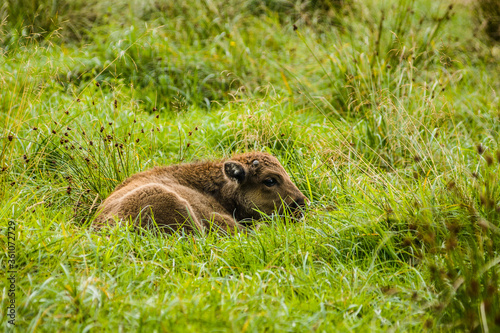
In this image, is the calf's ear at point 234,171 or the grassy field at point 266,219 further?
the calf's ear at point 234,171

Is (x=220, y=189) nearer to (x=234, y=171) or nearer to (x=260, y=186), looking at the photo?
(x=234, y=171)

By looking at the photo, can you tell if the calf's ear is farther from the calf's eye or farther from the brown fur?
the calf's eye

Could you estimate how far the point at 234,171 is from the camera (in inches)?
237

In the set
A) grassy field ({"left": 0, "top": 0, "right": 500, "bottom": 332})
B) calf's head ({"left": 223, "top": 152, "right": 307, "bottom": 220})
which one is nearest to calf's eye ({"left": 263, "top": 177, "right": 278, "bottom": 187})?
calf's head ({"left": 223, "top": 152, "right": 307, "bottom": 220})

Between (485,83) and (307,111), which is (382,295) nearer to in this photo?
(307,111)

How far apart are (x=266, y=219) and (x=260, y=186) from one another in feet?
1.34

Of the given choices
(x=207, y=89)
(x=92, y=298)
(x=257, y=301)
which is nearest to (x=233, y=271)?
(x=257, y=301)

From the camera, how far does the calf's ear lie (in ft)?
19.6

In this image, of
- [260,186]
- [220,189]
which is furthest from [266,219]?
[220,189]

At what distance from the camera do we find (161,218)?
5105 mm

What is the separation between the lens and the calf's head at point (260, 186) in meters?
6.06

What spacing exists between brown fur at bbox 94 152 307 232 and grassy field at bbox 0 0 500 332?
301 millimetres

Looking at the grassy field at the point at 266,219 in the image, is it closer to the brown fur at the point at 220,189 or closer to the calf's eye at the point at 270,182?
the brown fur at the point at 220,189

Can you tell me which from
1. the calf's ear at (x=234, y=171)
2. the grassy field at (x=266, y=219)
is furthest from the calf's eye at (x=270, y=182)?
the grassy field at (x=266, y=219)
